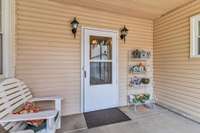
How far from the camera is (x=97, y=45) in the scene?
3510 millimetres

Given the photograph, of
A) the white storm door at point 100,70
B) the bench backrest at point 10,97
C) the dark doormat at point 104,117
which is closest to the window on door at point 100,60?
the white storm door at point 100,70

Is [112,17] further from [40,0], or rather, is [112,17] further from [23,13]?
[23,13]

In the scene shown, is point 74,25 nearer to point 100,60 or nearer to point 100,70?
point 100,60

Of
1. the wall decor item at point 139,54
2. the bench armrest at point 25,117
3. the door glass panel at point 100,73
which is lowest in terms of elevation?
the bench armrest at point 25,117

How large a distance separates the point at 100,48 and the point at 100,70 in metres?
0.57

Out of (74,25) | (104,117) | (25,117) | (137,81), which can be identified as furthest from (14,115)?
(137,81)

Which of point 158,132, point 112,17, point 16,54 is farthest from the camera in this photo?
point 112,17

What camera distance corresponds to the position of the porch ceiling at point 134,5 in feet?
9.90

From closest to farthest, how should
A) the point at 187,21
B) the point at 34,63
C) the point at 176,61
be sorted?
1. the point at 34,63
2. the point at 187,21
3. the point at 176,61

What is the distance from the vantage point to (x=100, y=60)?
3535 millimetres

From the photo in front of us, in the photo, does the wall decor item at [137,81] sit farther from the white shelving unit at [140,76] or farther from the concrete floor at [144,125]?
the concrete floor at [144,125]

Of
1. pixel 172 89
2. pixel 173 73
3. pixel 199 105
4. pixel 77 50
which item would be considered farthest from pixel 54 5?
pixel 199 105

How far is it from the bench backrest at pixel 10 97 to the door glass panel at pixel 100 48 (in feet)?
5.68

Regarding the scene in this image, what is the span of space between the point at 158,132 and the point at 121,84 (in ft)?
5.16
